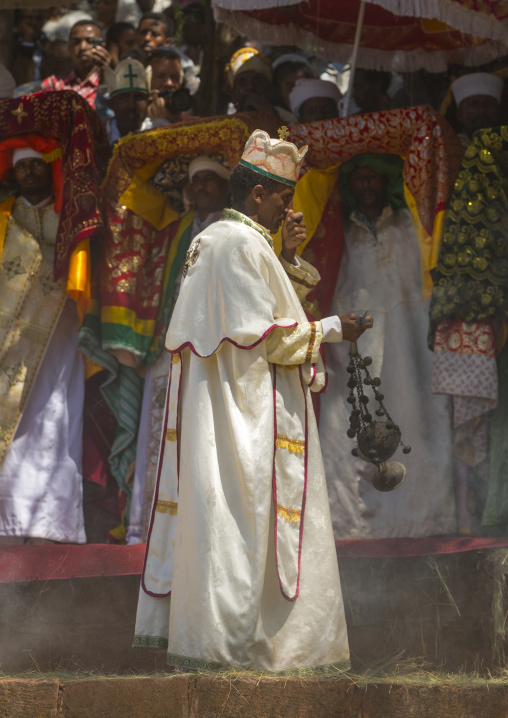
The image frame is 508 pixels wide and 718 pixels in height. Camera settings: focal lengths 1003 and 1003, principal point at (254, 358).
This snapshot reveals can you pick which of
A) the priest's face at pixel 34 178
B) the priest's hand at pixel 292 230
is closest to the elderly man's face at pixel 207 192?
the priest's face at pixel 34 178

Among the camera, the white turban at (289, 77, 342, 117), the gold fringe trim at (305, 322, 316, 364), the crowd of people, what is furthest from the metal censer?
the camera

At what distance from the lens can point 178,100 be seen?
7.43 metres

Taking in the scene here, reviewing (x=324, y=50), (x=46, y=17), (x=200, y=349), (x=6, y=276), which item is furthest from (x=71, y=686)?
(x=46, y=17)

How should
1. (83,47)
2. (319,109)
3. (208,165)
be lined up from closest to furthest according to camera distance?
(208,165), (319,109), (83,47)

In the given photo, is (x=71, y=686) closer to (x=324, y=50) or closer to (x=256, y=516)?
(x=256, y=516)

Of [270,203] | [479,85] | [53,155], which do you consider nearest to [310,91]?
[479,85]

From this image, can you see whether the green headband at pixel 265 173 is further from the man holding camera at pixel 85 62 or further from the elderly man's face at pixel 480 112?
the man holding camera at pixel 85 62

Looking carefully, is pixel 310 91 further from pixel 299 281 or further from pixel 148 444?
pixel 148 444

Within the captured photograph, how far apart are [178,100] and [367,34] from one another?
1457mm

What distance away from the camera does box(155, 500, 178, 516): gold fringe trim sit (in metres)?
4.40

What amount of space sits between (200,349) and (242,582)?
995mm

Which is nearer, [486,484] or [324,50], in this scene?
[486,484]

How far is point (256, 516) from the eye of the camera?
4.07 m

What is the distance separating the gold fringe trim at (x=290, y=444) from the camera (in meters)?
4.29
